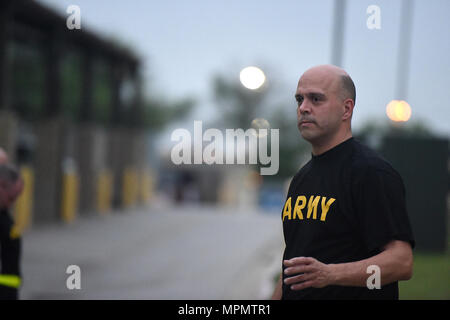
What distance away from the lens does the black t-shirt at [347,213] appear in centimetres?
256

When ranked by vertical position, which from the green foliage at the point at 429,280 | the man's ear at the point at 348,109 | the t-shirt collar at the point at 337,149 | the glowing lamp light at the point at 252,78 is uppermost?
the glowing lamp light at the point at 252,78

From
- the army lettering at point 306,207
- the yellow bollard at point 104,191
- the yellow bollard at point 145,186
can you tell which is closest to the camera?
the army lettering at point 306,207

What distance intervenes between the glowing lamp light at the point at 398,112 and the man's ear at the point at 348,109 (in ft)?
39.0

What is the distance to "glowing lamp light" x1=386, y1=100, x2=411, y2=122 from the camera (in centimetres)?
1445

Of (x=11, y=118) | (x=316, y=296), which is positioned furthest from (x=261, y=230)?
(x=316, y=296)

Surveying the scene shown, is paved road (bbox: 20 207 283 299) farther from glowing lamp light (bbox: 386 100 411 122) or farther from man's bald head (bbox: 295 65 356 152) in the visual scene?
man's bald head (bbox: 295 65 356 152)

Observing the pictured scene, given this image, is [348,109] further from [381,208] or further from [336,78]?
[381,208]

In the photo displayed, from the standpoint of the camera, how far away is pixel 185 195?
1847 inches

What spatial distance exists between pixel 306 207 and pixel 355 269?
359mm

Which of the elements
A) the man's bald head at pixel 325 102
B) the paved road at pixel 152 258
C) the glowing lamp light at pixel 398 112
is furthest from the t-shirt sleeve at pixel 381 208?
the glowing lamp light at pixel 398 112

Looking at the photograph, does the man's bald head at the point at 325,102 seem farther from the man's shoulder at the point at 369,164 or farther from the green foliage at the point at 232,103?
the green foliage at the point at 232,103

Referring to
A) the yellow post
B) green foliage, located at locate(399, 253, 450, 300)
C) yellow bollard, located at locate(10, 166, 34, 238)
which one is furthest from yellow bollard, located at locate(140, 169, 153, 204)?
green foliage, located at locate(399, 253, 450, 300)

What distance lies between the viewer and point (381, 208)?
101 inches

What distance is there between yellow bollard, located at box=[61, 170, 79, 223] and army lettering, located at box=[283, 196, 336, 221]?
48.8 ft
